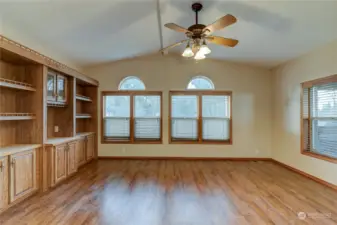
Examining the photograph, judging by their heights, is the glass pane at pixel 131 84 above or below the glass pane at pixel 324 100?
above

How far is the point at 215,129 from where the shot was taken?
254 inches

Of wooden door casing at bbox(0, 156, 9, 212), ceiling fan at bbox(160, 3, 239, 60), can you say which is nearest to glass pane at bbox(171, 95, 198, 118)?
ceiling fan at bbox(160, 3, 239, 60)

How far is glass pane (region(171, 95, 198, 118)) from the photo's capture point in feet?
21.1

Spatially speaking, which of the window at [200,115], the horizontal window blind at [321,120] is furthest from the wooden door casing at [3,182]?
the horizontal window blind at [321,120]

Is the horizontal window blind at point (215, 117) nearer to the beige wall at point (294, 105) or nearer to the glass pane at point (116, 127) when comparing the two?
the beige wall at point (294, 105)

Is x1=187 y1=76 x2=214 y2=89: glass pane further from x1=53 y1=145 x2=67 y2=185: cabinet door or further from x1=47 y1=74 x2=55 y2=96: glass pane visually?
Answer: x1=53 y1=145 x2=67 y2=185: cabinet door

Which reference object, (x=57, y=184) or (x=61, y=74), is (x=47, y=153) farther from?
(x=61, y=74)

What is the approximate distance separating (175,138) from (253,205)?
138 inches

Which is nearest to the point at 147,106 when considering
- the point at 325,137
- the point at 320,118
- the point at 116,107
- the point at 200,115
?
the point at 116,107

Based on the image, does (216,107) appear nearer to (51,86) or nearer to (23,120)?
(51,86)

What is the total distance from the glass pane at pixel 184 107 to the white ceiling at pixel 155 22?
1795 millimetres

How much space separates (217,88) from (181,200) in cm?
383

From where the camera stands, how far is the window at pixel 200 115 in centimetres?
641

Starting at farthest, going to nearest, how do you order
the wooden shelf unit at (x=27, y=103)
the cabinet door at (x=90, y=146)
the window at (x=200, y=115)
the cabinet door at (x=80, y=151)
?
the window at (x=200, y=115)
the cabinet door at (x=90, y=146)
the cabinet door at (x=80, y=151)
the wooden shelf unit at (x=27, y=103)
